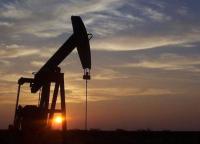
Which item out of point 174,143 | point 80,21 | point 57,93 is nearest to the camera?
point 80,21

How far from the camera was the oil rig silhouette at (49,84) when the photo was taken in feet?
62.1

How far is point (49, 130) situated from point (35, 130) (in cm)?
55

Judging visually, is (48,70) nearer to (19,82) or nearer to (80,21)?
(19,82)

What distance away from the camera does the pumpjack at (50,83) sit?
1892 cm

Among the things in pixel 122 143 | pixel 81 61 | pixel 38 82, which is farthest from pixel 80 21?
pixel 122 143

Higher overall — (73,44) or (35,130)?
(73,44)

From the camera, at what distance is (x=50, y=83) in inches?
789

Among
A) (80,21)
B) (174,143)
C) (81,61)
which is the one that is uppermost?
(80,21)

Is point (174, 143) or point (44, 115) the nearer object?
point (44, 115)

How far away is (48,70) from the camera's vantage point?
19.9 metres

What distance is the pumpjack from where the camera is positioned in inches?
745

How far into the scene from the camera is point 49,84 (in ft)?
66.0

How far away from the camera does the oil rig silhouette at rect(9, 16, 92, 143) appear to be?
A: 62.1ft

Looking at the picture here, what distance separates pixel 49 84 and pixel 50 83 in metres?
0.09
